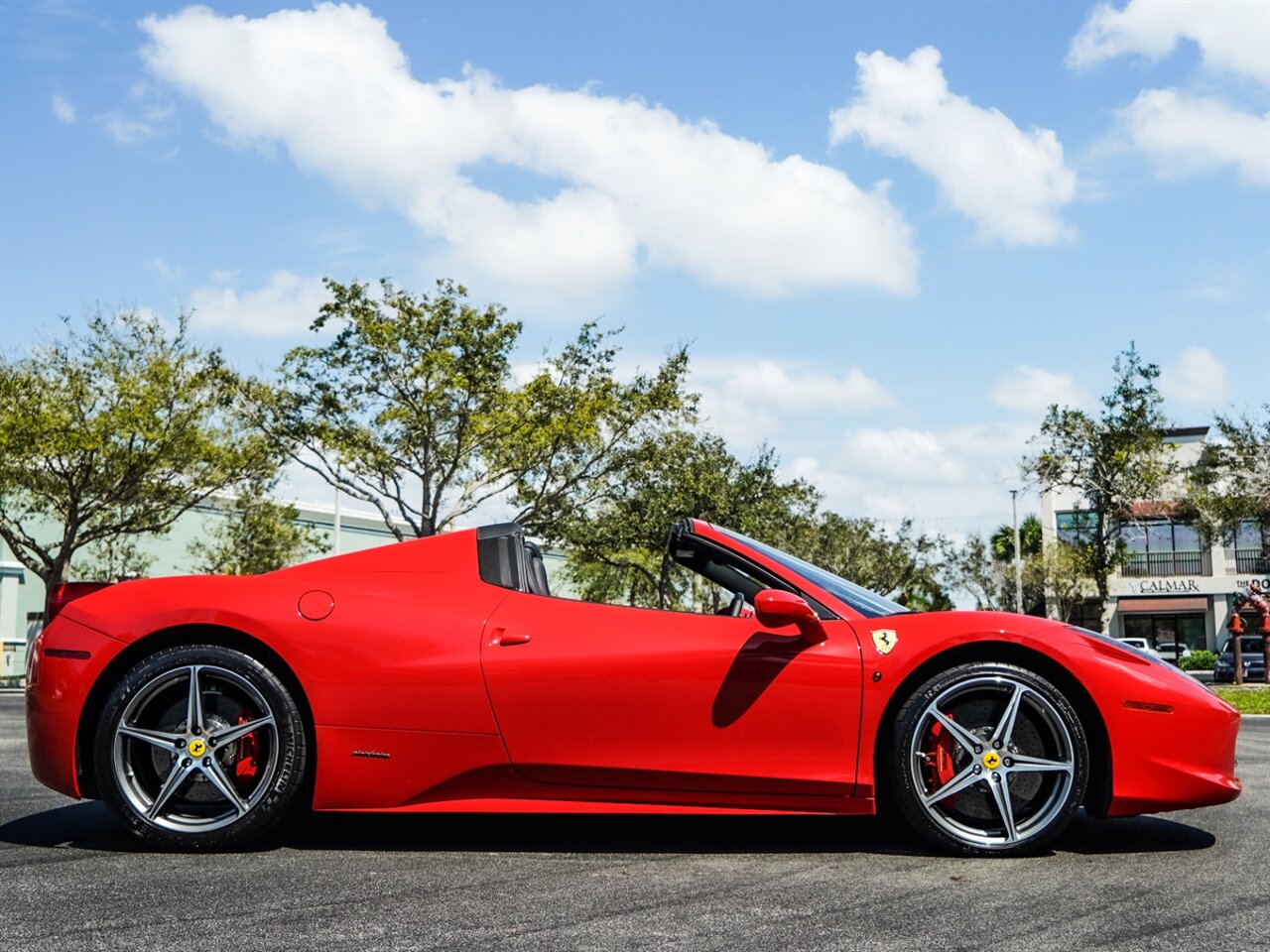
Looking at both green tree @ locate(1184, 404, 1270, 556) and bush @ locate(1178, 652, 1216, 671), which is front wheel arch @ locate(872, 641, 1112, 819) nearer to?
green tree @ locate(1184, 404, 1270, 556)

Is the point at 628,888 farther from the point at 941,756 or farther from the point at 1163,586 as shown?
the point at 1163,586

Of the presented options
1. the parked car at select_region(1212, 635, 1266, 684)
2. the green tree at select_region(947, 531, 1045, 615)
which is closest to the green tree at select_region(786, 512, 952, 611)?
the green tree at select_region(947, 531, 1045, 615)

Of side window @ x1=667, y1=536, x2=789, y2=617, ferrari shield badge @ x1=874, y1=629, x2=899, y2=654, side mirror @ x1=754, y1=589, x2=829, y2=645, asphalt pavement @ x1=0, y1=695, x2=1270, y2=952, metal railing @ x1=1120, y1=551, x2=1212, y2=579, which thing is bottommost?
asphalt pavement @ x1=0, y1=695, x2=1270, y2=952

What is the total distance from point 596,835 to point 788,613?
3.92 feet

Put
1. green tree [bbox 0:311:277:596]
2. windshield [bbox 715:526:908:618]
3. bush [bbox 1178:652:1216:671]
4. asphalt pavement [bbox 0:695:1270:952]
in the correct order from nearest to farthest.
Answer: asphalt pavement [bbox 0:695:1270:952] → windshield [bbox 715:526:908:618] → green tree [bbox 0:311:277:596] → bush [bbox 1178:652:1216:671]

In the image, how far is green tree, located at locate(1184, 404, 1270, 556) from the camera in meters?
29.7

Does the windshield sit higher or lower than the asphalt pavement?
higher

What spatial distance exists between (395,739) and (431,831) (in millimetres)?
671

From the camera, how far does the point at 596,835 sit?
4734 millimetres

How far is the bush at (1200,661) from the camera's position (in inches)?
1795

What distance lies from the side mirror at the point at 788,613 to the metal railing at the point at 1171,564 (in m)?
53.3

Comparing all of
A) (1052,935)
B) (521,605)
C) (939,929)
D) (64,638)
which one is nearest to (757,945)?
(939,929)

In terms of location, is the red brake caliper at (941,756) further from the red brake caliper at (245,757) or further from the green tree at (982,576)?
the green tree at (982,576)

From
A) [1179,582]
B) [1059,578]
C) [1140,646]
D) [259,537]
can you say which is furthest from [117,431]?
[1179,582]
